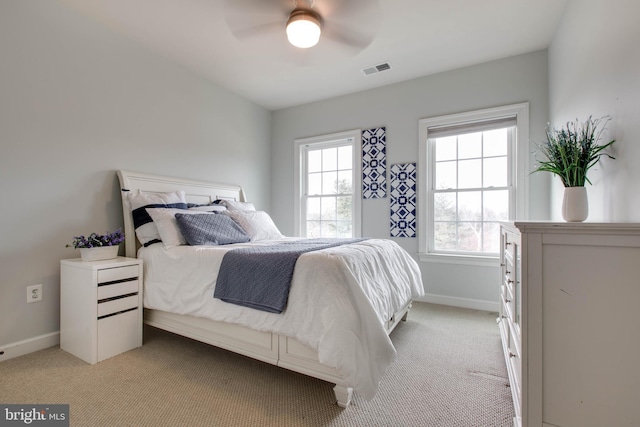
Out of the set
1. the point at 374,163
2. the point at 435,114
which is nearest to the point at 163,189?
the point at 374,163

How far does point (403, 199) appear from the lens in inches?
137

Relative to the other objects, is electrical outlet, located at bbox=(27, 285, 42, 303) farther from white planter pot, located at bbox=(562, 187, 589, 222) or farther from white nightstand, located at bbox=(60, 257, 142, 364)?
white planter pot, located at bbox=(562, 187, 589, 222)

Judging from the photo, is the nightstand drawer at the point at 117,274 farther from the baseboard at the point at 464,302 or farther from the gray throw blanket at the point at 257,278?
the baseboard at the point at 464,302

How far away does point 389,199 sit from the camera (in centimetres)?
359

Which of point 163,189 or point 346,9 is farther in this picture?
point 163,189

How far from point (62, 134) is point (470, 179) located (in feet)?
12.8

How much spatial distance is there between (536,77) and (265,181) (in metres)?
3.52

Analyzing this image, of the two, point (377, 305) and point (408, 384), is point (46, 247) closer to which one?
point (377, 305)

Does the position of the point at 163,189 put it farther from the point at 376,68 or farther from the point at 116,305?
the point at 376,68

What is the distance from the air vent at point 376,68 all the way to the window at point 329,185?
0.77 m

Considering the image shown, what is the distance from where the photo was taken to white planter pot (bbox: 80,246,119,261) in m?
2.11

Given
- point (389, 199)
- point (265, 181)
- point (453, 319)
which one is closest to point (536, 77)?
point (389, 199)

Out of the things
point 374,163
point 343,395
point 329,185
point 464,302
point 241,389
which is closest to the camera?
point 343,395

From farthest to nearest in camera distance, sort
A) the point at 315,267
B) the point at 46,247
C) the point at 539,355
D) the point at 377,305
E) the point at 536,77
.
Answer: the point at 536,77
the point at 46,247
the point at 377,305
the point at 315,267
the point at 539,355
